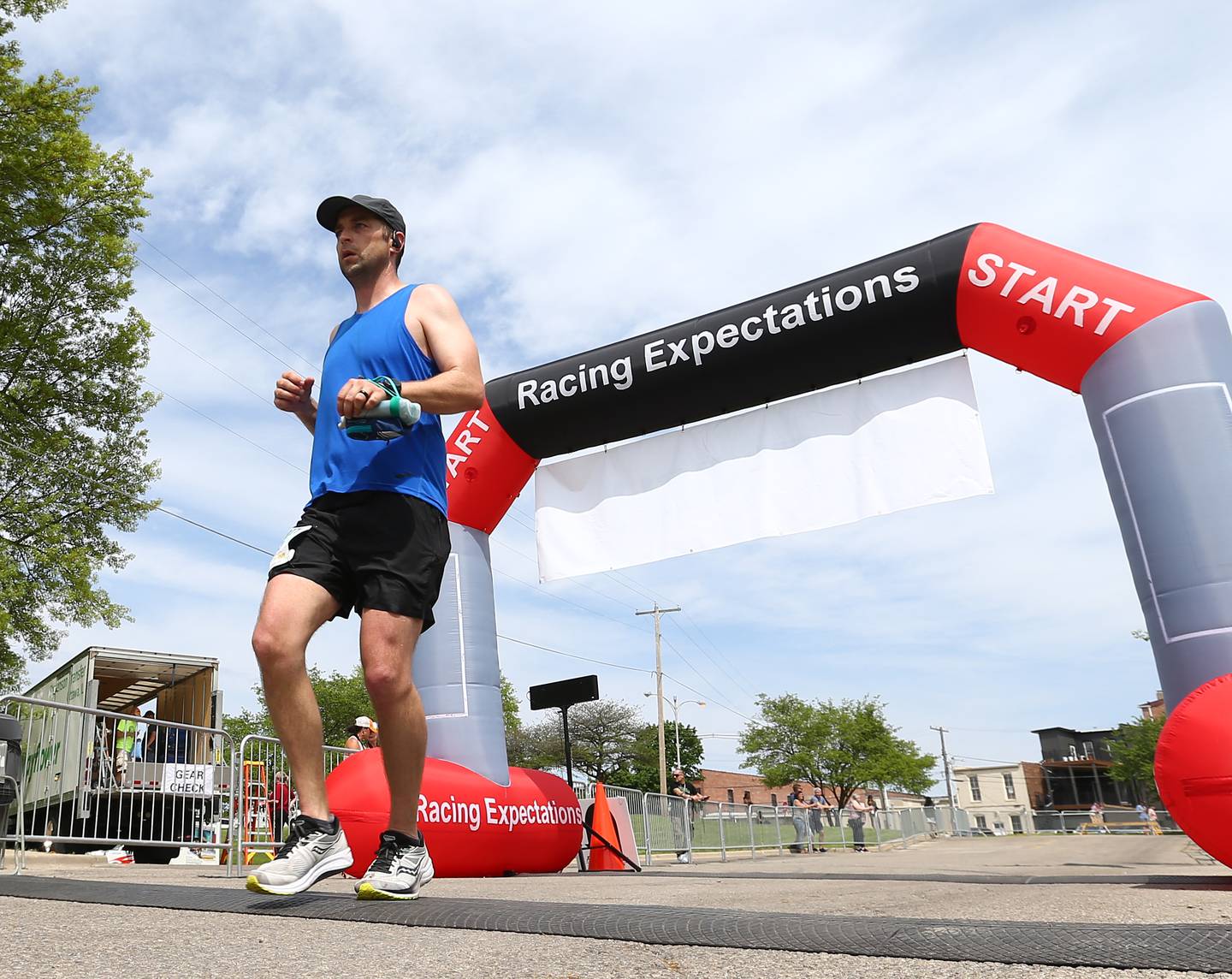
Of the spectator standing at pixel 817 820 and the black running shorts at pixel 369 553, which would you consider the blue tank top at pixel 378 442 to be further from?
the spectator standing at pixel 817 820

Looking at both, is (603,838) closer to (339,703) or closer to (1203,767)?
(1203,767)

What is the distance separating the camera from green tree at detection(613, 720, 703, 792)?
64.9 meters

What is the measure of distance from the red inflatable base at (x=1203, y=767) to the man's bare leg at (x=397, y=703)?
3.67 metres

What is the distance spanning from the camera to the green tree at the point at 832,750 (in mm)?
49625

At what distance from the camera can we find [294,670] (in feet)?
8.73

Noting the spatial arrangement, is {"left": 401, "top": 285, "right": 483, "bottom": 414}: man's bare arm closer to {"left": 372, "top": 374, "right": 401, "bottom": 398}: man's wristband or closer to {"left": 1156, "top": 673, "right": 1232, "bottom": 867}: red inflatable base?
{"left": 372, "top": 374, "right": 401, "bottom": 398}: man's wristband

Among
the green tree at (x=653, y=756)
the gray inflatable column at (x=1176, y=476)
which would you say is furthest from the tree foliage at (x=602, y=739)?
the gray inflatable column at (x=1176, y=476)

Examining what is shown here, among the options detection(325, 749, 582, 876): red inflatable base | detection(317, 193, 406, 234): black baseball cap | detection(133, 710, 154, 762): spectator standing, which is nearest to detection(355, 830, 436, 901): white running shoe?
detection(317, 193, 406, 234): black baseball cap

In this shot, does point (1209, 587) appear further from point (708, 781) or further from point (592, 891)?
point (708, 781)

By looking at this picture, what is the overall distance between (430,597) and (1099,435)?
4.47 m

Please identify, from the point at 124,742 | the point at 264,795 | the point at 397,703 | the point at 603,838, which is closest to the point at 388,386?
the point at 397,703

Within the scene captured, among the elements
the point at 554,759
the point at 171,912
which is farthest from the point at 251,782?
the point at 554,759

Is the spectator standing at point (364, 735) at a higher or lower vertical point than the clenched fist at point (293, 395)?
lower

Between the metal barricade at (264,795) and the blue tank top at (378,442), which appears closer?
the blue tank top at (378,442)
